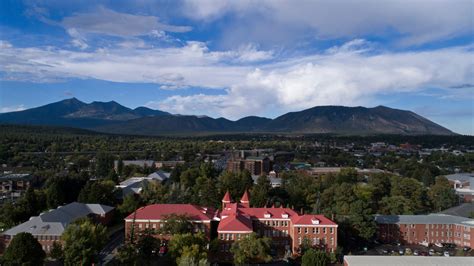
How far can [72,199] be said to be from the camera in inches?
2440

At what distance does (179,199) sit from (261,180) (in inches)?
525

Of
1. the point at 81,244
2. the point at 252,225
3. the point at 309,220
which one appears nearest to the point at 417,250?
the point at 309,220

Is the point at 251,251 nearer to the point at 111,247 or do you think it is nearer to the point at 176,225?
the point at 176,225

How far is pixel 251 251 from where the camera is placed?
37844 millimetres

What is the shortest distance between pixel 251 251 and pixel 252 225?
22.5 ft

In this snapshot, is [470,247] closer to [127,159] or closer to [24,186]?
[24,186]

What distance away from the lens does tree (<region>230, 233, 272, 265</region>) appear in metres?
37.8

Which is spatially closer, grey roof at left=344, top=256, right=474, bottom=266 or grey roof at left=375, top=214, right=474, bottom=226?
grey roof at left=344, top=256, right=474, bottom=266

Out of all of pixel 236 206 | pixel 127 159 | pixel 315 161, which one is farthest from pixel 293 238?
pixel 315 161

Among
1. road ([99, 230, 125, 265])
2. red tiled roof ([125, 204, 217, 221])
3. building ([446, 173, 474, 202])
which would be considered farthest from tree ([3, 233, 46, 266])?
building ([446, 173, 474, 202])

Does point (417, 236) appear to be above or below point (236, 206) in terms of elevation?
below

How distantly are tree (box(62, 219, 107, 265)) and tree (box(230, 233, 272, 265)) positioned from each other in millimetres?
11356

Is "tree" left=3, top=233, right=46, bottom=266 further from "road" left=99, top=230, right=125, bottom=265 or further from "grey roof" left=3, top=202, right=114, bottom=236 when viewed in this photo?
"grey roof" left=3, top=202, right=114, bottom=236

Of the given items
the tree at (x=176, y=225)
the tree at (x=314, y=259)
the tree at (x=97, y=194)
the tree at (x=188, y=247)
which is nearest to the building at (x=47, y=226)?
the tree at (x=97, y=194)
